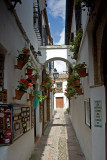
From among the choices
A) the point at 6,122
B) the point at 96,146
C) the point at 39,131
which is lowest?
the point at 39,131

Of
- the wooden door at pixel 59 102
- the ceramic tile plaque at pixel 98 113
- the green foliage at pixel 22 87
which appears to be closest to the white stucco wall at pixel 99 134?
the ceramic tile plaque at pixel 98 113

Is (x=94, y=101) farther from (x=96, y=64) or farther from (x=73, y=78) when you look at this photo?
(x=73, y=78)

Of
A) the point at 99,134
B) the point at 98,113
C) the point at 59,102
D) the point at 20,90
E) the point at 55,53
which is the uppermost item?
the point at 55,53

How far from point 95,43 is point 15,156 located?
322 centimetres

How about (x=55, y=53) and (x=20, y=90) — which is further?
(x=55, y=53)

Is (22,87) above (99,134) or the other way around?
above

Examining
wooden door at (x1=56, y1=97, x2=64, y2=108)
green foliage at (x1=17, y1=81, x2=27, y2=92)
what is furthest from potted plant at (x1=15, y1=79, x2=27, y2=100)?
wooden door at (x1=56, y1=97, x2=64, y2=108)

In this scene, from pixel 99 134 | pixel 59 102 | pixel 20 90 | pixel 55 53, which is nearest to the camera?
pixel 99 134

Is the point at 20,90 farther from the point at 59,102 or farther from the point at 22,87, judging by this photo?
the point at 59,102

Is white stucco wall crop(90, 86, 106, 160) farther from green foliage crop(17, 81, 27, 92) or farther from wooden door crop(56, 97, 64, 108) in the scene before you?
wooden door crop(56, 97, 64, 108)

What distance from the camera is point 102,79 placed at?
3383 mm

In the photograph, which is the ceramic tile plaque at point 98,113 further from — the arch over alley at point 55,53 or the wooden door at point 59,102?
the wooden door at point 59,102

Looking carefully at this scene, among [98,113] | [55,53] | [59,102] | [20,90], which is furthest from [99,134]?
[59,102]

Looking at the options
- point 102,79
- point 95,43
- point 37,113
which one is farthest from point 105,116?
point 37,113
